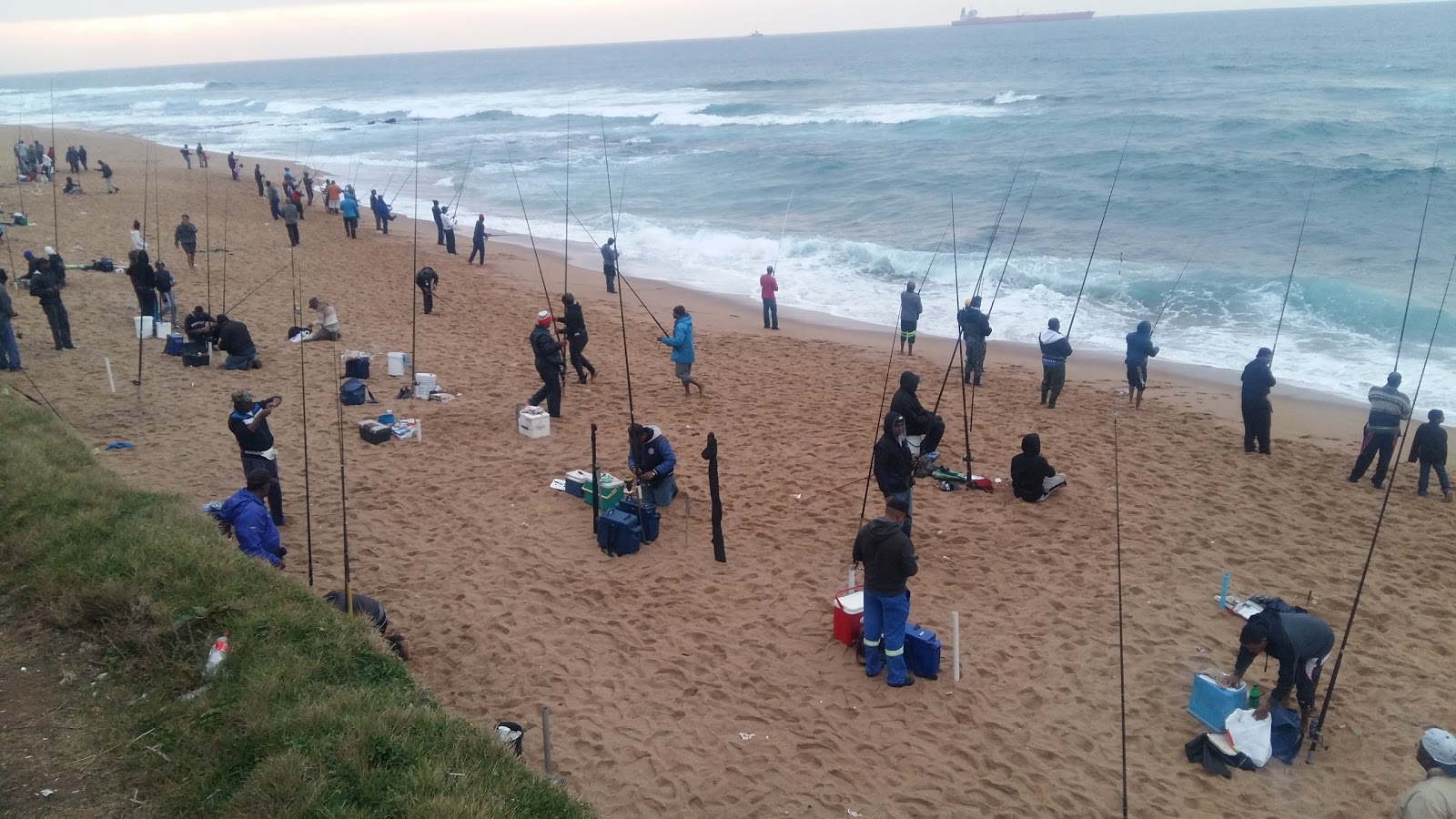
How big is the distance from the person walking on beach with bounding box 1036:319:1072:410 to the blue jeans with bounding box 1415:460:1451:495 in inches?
158

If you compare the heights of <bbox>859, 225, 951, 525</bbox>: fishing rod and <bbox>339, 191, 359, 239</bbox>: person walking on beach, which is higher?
<bbox>339, 191, 359, 239</bbox>: person walking on beach

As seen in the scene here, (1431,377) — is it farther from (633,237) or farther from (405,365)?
A: (633,237)

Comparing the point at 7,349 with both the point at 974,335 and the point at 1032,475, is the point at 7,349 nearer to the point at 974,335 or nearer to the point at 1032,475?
the point at 1032,475

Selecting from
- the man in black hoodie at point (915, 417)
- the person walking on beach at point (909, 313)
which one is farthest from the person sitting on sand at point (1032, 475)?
the person walking on beach at point (909, 313)

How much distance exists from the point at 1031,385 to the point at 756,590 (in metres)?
7.85

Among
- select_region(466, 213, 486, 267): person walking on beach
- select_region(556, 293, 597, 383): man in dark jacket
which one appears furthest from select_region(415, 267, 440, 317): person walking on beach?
select_region(466, 213, 486, 267): person walking on beach

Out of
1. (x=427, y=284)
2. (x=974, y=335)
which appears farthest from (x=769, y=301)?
(x=427, y=284)

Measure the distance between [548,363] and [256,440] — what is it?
11.9ft

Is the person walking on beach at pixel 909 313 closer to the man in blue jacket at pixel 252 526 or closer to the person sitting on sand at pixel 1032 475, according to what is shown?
the person sitting on sand at pixel 1032 475

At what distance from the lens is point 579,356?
12594 millimetres

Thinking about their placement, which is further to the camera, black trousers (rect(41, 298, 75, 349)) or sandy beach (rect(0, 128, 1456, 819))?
black trousers (rect(41, 298, 75, 349))

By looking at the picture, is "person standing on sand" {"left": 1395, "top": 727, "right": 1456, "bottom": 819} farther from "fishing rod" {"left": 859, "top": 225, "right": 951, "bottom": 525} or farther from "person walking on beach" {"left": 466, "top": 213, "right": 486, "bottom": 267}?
"person walking on beach" {"left": 466, "top": 213, "right": 486, "bottom": 267}

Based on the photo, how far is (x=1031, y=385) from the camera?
13820 mm

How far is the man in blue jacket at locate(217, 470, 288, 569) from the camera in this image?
6.75m
